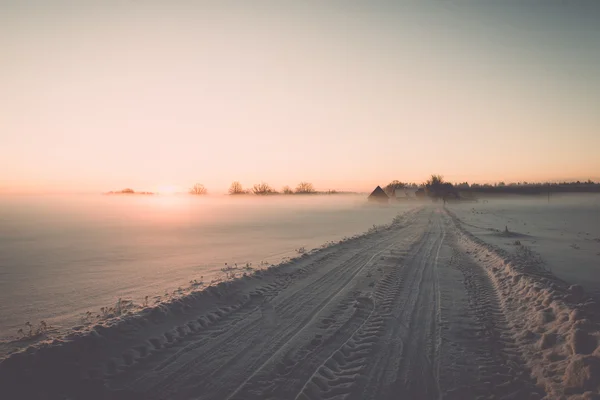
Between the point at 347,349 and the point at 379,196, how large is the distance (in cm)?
7232

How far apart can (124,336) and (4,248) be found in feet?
53.9

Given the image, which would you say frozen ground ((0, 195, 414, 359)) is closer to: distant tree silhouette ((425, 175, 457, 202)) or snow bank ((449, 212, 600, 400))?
snow bank ((449, 212, 600, 400))

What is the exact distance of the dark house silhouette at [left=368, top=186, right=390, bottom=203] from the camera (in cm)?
7419

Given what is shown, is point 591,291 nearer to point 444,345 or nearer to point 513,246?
point 444,345

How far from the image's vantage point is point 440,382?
4176 mm

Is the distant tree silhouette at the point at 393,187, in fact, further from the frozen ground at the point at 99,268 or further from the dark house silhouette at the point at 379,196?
the frozen ground at the point at 99,268

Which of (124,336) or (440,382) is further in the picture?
(124,336)

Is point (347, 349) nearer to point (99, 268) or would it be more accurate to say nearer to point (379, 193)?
point (99, 268)

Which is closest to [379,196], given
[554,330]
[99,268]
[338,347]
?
[99,268]

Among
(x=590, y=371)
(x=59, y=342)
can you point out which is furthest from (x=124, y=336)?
(x=590, y=371)

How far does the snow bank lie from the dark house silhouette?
66267mm

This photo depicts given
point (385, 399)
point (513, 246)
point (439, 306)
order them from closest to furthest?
point (385, 399) → point (439, 306) → point (513, 246)

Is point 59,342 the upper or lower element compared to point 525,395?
upper

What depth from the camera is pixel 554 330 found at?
Result: 17.3 feet
